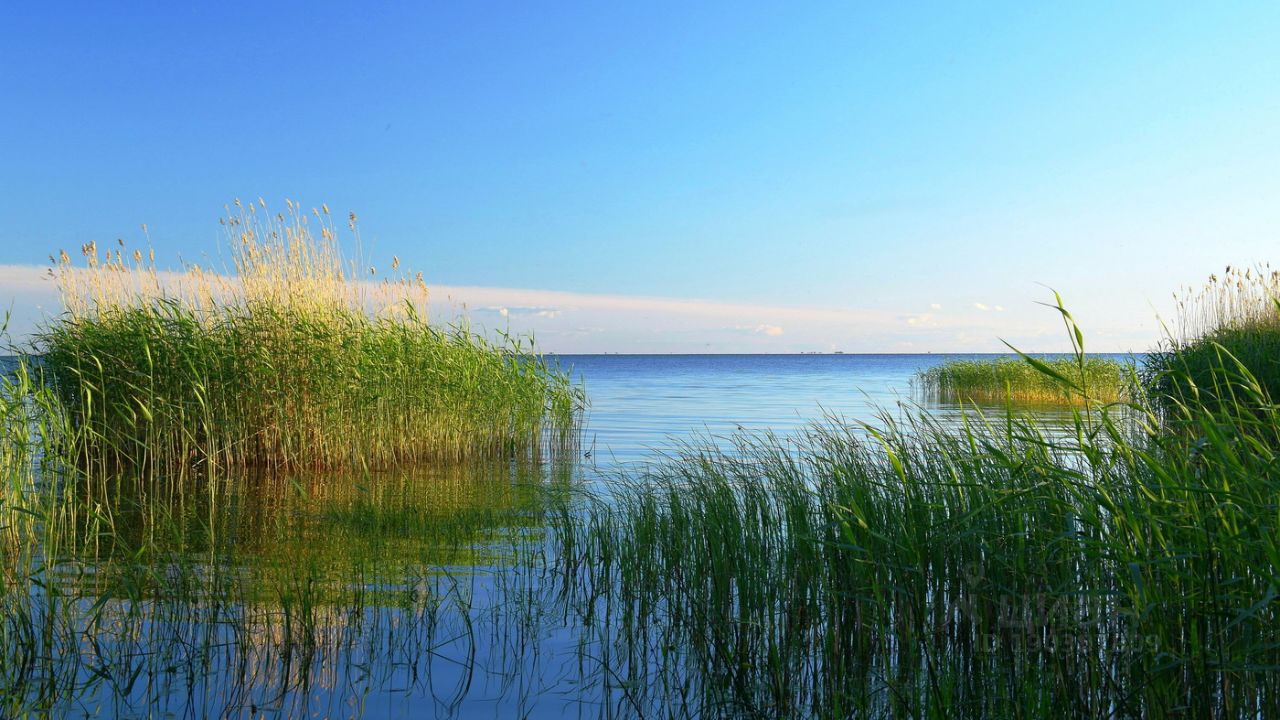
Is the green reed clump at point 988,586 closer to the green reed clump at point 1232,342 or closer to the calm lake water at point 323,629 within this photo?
the calm lake water at point 323,629

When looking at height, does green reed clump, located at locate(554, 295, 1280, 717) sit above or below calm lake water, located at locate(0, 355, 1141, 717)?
above

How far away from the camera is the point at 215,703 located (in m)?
3.94

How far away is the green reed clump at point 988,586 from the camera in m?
3.21

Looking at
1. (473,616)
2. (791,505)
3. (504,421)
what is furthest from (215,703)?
(504,421)

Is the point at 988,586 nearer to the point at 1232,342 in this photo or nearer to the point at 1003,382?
the point at 1232,342

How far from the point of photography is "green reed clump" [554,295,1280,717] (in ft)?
10.5

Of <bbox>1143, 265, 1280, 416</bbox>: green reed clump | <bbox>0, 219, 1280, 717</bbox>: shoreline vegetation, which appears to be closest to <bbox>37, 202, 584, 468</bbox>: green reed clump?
<bbox>0, 219, 1280, 717</bbox>: shoreline vegetation

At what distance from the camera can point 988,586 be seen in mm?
4148

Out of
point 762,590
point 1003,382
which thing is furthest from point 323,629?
point 1003,382

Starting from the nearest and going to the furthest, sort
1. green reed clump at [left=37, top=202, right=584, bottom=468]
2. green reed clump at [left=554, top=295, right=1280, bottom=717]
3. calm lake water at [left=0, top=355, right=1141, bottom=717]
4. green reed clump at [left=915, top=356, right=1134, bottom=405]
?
1. green reed clump at [left=554, top=295, right=1280, bottom=717]
2. calm lake water at [left=0, top=355, right=1141, bottom=717]
3. green reed clump at [left=37, top=202, right=584, bottom=468]
4. green reed clump at [left=915, top=356, right=1134, bottom=405]

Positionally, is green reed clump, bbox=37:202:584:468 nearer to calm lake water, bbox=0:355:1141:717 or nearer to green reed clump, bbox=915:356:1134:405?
calm lake water, bbox=0:355:1141:717

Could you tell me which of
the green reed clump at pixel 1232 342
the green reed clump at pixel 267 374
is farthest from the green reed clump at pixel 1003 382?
the green reed clump at pixel 267 374

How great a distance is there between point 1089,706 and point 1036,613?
0.53 m

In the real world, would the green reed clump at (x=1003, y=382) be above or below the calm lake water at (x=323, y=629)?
above
